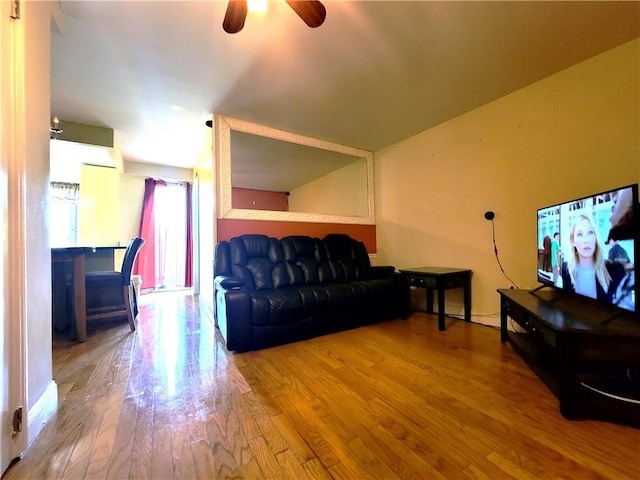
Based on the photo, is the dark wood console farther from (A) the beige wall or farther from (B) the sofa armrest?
(B) the sofa armrest

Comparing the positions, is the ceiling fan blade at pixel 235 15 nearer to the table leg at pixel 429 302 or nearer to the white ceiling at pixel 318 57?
the white ceiling at pixel 318 57

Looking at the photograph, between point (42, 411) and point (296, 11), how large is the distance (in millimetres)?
2388

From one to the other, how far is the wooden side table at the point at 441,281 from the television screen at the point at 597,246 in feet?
2.55

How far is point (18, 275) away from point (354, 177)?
3.80 meters

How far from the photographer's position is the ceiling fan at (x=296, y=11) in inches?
50.9

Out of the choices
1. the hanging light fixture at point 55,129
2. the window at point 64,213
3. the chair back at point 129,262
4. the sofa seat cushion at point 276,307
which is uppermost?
the hanging light fixture at point 55,129

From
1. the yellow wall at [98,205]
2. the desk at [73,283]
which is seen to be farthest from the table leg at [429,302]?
the yellow wall at [98,205]

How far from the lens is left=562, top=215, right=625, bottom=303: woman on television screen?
1.44 m

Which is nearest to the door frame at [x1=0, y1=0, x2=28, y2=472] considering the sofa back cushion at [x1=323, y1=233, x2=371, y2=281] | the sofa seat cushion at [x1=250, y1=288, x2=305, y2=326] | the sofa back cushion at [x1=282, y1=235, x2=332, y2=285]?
the sofa seat cushion at [x1=250, y1=288, x2=305, y2=326]

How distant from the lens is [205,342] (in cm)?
238

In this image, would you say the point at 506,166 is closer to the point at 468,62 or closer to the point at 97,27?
the point at 468,62

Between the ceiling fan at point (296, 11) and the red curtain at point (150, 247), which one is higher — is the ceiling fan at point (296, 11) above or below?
above

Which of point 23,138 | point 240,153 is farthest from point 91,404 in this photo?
point 240,153

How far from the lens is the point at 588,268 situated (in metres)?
1.59
